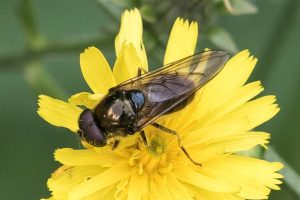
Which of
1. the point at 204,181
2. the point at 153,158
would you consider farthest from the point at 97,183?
the point at 204,181

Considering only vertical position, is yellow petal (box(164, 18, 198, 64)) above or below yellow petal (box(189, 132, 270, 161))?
above

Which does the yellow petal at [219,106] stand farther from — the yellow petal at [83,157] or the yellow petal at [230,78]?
the yellow petal at [83,157]

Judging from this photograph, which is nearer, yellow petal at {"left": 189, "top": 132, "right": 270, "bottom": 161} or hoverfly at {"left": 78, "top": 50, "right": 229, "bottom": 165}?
hoverfly at {"left": 78, "top": 50, "right": 229, "bottom": 165}

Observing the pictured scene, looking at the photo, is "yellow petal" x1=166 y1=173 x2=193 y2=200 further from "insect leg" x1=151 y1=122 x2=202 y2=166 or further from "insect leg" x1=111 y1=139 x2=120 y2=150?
"insect leg" x1=111 y1=139 x2=120 y2=150

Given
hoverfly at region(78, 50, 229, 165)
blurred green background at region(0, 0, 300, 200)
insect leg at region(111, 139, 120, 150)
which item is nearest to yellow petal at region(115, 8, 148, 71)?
hoverfly at region(78, 50, 229, 165)

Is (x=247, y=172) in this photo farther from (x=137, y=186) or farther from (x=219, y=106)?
(x=137, y=186)

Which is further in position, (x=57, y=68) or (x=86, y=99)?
(x=57, y=68)
